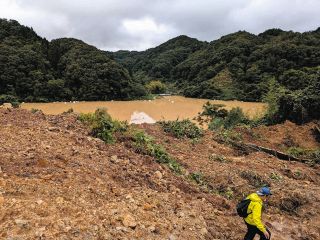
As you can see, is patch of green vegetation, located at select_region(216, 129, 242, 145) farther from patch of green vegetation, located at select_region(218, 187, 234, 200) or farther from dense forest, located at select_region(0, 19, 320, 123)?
dense forest, located at select_region(0, 19, 320, 123)

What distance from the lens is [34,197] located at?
18.3 feet

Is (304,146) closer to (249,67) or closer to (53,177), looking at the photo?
(53,177)

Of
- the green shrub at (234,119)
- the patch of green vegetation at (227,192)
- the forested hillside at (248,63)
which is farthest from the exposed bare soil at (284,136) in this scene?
the forested hillside at (248,63)

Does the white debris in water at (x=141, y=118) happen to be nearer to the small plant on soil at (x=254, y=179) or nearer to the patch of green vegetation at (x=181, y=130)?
the patch of green vegetation at (x=181, y=130)

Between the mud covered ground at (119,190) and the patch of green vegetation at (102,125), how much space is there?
0.27 meters

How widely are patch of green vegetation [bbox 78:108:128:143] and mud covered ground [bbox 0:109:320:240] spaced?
0.88 ft

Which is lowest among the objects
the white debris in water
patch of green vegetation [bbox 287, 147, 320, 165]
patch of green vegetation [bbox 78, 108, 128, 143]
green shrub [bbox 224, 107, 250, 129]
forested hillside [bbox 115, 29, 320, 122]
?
the white debris in water

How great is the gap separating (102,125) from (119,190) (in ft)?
10.3

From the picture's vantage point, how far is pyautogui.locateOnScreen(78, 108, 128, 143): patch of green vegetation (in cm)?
913

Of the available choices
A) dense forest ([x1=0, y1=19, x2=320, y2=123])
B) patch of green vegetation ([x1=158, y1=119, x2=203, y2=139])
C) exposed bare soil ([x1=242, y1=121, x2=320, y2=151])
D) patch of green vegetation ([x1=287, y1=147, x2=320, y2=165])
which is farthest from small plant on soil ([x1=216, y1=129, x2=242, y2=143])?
dense forest ([x1=0, y1=19, x2=320, y2=123])

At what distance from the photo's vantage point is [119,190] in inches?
254

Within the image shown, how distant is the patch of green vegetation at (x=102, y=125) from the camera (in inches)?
360

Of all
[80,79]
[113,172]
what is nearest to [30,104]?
[80,79]

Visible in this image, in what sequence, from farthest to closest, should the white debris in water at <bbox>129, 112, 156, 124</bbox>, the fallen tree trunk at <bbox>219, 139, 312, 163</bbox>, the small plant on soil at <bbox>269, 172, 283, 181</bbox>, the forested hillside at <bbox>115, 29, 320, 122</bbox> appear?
the forested hillside at <bbox>115, 29, 320, 122</bbox>
the white debris in water at <bbox>129, 112, 156, 124</bbox>
the fallen tree trunk at <bbox>219, 139, 312, 163</bbox>
the small plant on soil at <bbox>269, 172, 283, 181</bbox>
